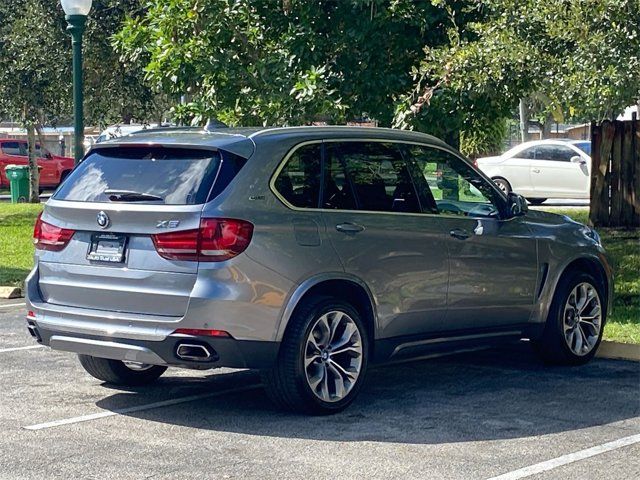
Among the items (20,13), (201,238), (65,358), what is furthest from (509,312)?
(20,13)

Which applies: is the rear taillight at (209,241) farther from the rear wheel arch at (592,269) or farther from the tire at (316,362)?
the rear wheel arch at (592,269)

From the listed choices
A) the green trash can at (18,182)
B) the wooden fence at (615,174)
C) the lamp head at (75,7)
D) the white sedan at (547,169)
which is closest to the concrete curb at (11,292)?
the lamp head at (75,7)

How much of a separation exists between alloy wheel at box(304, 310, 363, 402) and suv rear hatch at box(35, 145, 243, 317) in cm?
89

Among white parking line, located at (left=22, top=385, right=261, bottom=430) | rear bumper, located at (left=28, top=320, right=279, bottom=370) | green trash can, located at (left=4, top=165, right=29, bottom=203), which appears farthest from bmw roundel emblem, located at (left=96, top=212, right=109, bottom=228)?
green trash can, located at (left=4, top=165, right=29, bottom=203)

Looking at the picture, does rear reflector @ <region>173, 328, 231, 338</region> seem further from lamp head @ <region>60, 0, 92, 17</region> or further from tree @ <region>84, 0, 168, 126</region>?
tree @ <region>84, 0, 168, 126</region>

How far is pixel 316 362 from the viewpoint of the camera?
298 inches

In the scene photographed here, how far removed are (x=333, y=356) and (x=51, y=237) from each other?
75.1 inches

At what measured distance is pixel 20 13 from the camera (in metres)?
22.4

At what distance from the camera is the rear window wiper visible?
7.40 m

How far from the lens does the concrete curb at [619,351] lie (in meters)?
9.64

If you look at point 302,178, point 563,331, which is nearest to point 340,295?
point 302,178

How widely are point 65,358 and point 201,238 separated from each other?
Result: 9.74 ft

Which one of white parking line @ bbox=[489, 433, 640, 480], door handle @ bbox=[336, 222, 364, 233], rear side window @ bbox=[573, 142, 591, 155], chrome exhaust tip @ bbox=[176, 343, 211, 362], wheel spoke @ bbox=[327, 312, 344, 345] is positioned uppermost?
rear side window @ bbox=[573, 142, 591, 155]

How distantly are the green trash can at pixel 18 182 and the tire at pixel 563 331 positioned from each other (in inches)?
953
